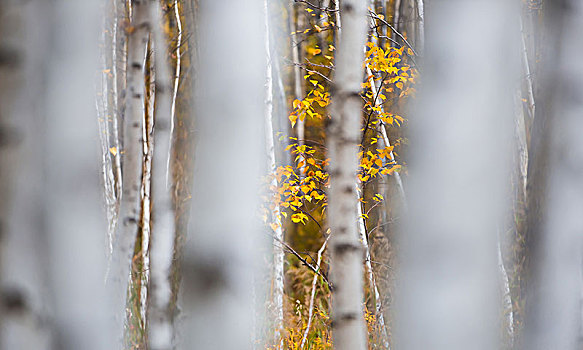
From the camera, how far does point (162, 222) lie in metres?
3.29

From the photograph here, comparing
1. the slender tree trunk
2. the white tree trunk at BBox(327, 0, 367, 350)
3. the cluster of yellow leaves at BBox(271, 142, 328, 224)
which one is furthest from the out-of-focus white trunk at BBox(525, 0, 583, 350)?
the slender tree trunk

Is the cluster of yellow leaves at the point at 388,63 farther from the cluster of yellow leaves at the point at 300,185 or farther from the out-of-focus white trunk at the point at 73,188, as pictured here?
the out-of-focus white trunk at the point at 73,188

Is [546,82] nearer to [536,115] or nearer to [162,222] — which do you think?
[536,115]

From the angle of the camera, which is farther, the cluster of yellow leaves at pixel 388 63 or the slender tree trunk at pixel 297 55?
the slender tree trunk at pixel 297 55

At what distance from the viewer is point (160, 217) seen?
3281 millimetres

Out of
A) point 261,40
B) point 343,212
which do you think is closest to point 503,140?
point 261,40

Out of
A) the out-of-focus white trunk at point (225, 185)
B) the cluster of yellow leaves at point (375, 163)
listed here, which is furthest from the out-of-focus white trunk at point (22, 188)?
the cluster of yellow leaves at point (375, 163)

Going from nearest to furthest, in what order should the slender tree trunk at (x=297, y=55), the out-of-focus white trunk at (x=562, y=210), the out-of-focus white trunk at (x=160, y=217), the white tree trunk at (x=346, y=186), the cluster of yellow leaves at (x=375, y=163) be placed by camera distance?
the out-of-focus white trunk at (x=562, y=210), the white tree trunk at (x=346, y=186), the out-of-focus white trunk at (x=160, y=217), the cluster of yellow leaves at (x=375, y=163), the slender tree trunk at (x=297, y=55)

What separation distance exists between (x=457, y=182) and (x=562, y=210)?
0.47m

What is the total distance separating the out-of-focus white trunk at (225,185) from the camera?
2.75 ft

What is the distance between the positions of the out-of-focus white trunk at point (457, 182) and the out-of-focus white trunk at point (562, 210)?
1.21ft

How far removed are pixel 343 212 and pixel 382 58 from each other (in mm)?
2779

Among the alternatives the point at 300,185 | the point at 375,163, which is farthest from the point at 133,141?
the point at 375,163

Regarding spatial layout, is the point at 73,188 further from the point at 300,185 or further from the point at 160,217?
the point at 300,185
